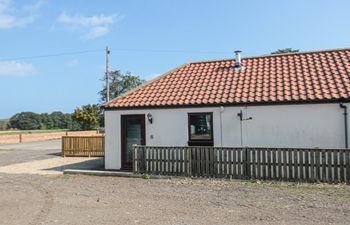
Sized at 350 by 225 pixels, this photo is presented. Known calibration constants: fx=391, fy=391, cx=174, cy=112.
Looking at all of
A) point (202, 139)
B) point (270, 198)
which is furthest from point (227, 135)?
point (270, 198)

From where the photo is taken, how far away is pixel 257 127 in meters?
12.8

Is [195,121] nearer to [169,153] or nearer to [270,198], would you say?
[169,153]

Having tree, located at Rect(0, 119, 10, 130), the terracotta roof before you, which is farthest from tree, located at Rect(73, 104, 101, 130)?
tree, located at Rect(0, 119, 10, 130)

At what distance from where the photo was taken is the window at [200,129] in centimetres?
1336

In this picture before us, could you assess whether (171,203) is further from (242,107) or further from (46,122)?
(46,122)

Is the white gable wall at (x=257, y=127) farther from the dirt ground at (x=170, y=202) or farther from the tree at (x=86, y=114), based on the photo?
the tree at (x=86, y=114)

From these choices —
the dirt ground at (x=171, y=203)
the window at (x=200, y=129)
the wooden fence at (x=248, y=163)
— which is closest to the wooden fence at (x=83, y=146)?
the wooden fence at (x=248, y=163)

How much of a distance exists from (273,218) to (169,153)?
19.6 ft

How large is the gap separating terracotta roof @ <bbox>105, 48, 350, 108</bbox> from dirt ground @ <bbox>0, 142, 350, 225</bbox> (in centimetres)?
307

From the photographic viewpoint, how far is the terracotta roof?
41.2 feet

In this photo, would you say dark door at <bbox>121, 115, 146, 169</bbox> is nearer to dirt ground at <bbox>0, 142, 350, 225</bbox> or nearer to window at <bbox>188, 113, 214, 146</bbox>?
window at <bbox>188, 113, 214, 146</bbox>

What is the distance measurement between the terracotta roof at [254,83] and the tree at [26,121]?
9385 cm

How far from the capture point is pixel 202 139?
13.5m

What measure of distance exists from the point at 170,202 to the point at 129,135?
620 centimetres
